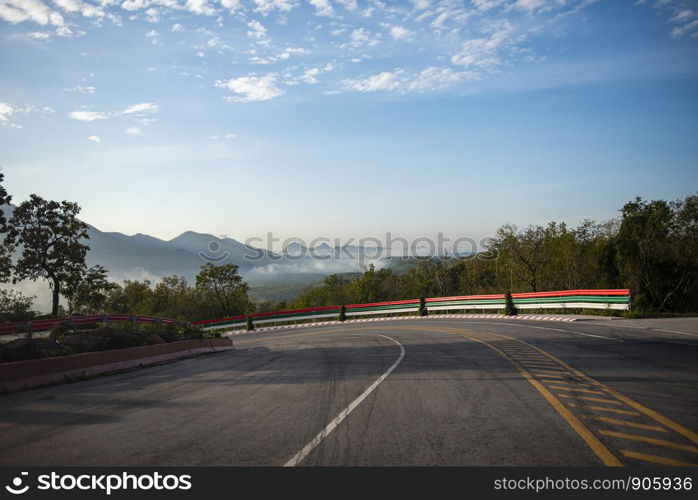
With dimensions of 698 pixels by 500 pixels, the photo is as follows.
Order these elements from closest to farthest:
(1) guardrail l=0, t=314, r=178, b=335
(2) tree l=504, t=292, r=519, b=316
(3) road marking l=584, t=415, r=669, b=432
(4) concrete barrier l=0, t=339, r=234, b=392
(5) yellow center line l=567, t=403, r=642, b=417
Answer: (3) road marking l=584, t=415, r=669, b=432, (5) yellow center line l=567, t=403, r=642, b=417, (4) concrete barrier l=0, t=339, r=234, b=392, (1) guardrail l=0, t=314, r=178, b=335, (2) tree l=504, t=292, r=519, b=316

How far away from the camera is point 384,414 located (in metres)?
7.11

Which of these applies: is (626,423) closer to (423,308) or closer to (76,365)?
(76,365)

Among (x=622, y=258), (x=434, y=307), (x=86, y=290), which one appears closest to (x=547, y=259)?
(x=622, y=258)

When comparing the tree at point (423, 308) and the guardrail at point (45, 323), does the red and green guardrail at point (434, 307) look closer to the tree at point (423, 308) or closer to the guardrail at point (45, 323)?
the guardrail at point (45, 323)

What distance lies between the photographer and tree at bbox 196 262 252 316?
74.9m

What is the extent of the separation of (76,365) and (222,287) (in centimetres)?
6436

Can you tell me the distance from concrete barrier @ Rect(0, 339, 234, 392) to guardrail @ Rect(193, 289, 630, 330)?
74.3ft

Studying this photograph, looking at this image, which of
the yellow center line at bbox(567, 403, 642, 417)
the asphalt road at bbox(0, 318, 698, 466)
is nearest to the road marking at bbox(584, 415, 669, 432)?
the asphalt road at bbox(0, 318, 698, 466)

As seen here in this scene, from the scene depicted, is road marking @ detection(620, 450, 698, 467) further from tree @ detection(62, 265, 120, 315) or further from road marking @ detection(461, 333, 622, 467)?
tree @ detection(62, 265, 120, 315)

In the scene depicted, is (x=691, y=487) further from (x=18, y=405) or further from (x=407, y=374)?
(x=18, y=405)

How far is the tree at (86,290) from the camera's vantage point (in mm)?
42247

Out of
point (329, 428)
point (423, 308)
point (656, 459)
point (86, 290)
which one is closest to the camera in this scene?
point (656, 459)

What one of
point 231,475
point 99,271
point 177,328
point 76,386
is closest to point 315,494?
point 231,475

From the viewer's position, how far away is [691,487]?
14.2 ft
